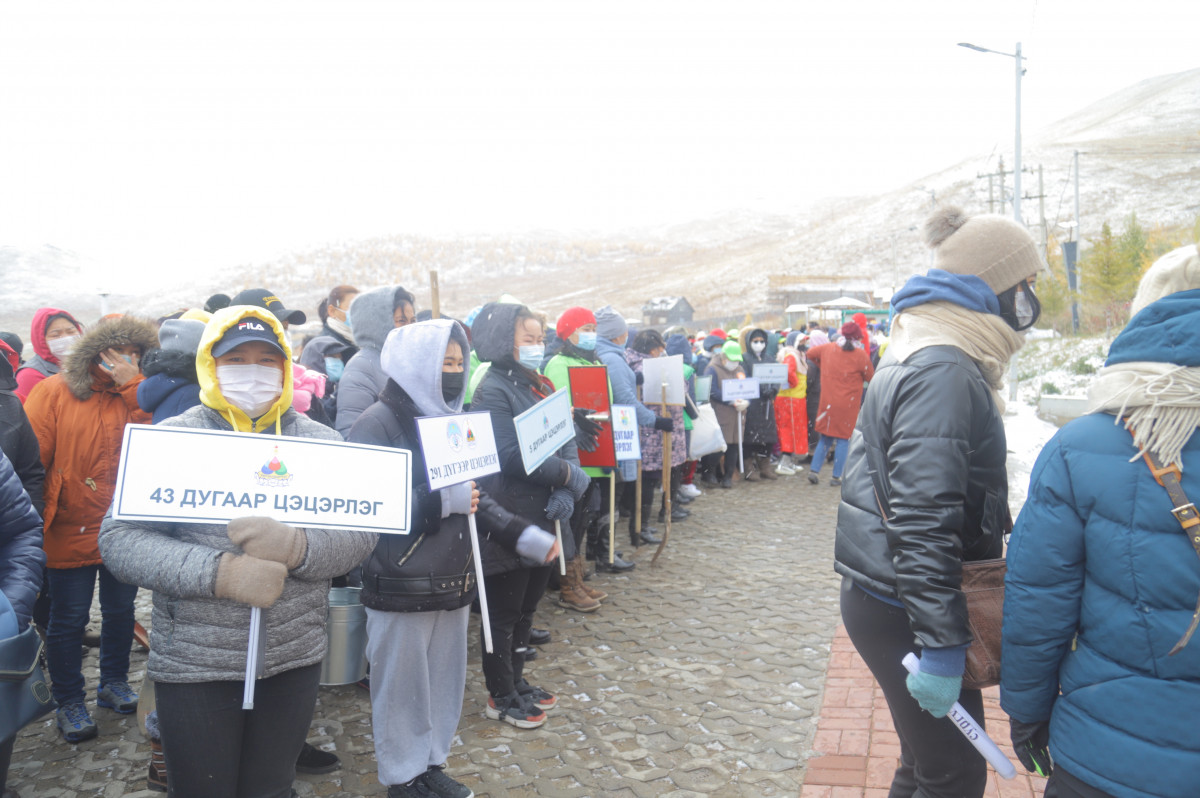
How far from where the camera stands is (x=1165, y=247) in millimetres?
37375

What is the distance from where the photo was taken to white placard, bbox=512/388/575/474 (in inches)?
155

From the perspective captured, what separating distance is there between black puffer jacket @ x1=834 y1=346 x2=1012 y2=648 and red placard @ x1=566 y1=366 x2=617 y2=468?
12.6 ft

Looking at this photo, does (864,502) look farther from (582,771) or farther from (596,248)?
(596,248)

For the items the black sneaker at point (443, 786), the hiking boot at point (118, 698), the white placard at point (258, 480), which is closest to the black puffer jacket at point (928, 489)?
the white placard at point (258, 480)

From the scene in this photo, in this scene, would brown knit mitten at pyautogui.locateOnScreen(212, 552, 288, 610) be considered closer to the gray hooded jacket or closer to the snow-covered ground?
the gray hooded jacket

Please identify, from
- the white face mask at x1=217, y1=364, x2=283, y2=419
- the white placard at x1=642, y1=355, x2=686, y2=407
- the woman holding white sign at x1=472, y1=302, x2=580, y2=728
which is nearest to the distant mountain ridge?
the white placard at x1=642, y1=355, x2=686, y2=407

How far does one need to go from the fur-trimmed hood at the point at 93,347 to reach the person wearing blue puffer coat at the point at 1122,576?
4060 mm

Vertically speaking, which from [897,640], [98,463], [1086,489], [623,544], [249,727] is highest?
[1086,489]

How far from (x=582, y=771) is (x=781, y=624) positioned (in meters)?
2.33

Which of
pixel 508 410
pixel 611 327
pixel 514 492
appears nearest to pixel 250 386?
pixel 508 410

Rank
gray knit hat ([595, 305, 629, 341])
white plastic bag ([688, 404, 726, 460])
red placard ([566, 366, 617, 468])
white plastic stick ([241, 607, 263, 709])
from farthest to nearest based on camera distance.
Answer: white plastic bag ([688, 404, 726, 460]), gray knit hat ([595, 305, 629, 341]), red placard ([566, 366, 617, 468]), white plastic stick ([241, 607, 263, 709])

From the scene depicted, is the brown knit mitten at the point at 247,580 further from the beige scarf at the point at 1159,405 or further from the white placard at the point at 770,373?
the white placard at the point at 770,373

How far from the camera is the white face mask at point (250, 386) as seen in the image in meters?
2.46

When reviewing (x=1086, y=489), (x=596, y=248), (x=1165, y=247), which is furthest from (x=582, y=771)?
(x=596, y=248)
